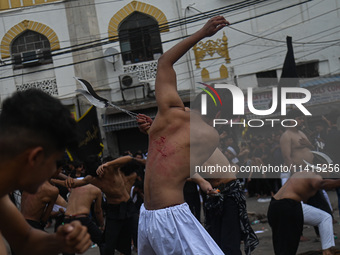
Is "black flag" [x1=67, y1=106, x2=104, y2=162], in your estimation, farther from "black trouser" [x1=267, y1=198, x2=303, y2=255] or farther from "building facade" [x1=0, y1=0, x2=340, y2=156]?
"building facade" [x1=0, y1=0, x2=340, y2=156]

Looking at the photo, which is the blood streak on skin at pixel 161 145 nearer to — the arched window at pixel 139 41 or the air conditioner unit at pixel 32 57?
the arched window at pixel 139 41

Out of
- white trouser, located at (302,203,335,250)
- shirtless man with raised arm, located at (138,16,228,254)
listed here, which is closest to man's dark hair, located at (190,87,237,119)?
shirtless man with raised arm, located at (138,16,228,254)

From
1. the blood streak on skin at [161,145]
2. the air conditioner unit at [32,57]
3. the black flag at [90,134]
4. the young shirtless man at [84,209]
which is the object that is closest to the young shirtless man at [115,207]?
the young shirtless man at [84,209]

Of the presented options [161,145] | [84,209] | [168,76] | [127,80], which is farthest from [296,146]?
[127,80]

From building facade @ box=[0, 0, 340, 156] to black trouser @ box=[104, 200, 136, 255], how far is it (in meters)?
14.1

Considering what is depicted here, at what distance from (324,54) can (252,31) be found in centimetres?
302

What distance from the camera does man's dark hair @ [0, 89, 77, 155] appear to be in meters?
2.25

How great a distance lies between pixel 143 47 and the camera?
23422 mm

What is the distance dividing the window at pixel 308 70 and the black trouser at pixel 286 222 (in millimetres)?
16558

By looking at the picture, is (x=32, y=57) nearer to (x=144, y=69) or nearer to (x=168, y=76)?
(x=144, y=69)

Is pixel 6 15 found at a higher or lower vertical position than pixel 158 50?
A: higher

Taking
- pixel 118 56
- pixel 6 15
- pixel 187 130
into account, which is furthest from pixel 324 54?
pixel 187 130

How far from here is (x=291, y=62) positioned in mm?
13250

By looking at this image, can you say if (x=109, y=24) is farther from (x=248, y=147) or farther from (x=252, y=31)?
(x=248, y=147)
